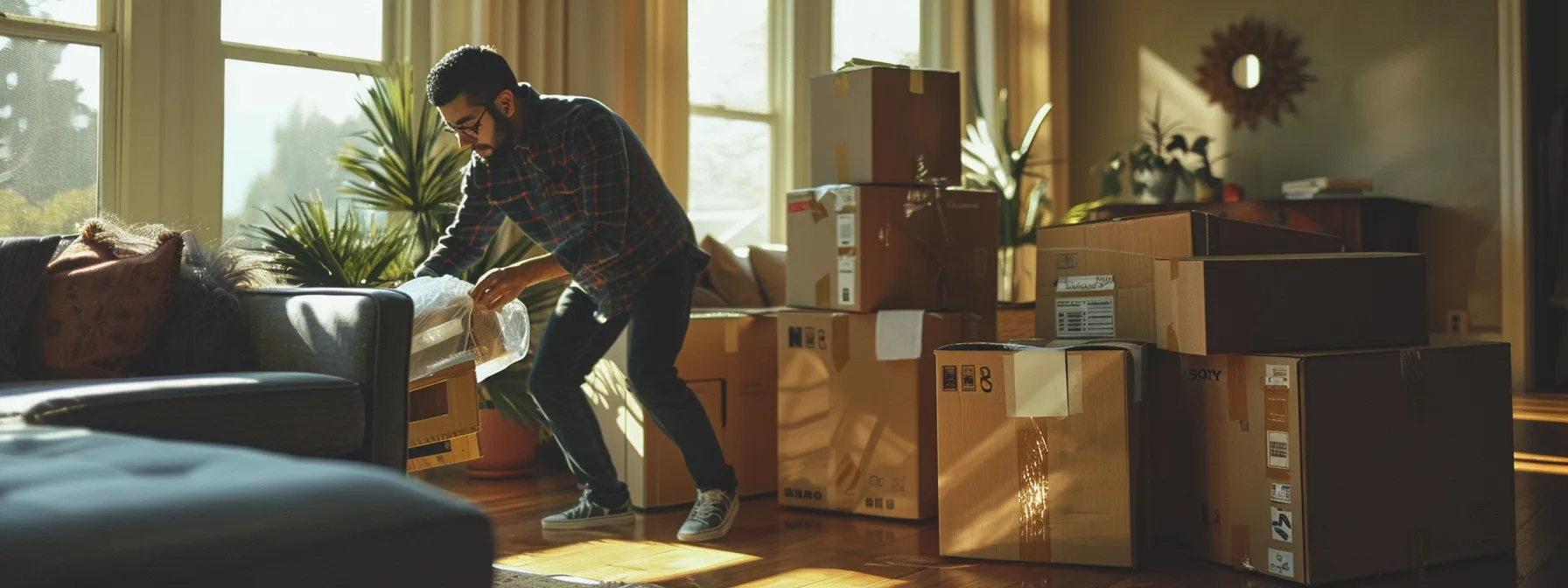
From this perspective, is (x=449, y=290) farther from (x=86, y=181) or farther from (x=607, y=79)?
(x=607, y=79)

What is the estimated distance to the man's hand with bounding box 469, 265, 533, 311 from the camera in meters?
2.51

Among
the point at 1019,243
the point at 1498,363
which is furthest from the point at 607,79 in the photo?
the point at 1498,363

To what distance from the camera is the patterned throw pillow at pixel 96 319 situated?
2.27 m

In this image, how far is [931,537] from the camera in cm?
279

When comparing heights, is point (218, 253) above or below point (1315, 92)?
below

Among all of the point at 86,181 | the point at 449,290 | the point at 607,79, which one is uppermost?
the point at 607,79

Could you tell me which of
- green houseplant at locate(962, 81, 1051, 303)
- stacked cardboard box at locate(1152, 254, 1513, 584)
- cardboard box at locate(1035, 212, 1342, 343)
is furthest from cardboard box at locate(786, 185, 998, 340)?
green houseplant at locate(962, 81, 1051, 303)

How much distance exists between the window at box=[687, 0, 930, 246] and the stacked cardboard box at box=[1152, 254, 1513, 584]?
2809mm

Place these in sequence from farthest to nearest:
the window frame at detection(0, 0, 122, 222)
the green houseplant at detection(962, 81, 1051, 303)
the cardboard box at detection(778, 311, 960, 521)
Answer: the green houseplant at detection(962, 81, 1051, 303) < the window frame at detection(0, 0, 122, 222) < the cardboard box at detection(778, 311, 960, 521)

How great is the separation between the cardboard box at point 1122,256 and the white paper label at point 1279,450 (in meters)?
0.39

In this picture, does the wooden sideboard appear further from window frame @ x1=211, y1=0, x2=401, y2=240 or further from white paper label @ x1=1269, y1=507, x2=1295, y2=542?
white paper label @ x1=1269, y1=507, x2=1295, y2=542

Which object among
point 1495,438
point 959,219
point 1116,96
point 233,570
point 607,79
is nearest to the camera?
point 233,570

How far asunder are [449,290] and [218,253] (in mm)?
473

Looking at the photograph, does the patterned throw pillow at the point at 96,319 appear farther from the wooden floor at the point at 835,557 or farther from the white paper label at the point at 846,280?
the white paper label at the point at 846,280
